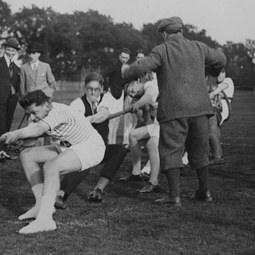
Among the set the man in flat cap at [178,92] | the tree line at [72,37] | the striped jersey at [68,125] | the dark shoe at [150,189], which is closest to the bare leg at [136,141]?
the dark shoe at [150,189]

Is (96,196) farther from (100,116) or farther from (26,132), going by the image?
(26,132)

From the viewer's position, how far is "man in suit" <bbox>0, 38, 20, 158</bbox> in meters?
10.3

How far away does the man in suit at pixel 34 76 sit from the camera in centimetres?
1077

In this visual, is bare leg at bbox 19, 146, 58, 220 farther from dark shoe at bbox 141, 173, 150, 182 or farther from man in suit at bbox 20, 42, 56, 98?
man in suit at bbox 20, 42, 56, 98

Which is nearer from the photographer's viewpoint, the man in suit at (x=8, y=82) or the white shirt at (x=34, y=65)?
the man in suit at (x=8, y=82)

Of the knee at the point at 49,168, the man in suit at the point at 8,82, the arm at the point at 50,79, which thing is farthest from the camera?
the arm at the point at 50,79

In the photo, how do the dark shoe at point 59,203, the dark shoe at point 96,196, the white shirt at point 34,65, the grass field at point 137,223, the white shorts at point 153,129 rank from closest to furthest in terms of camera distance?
the grass field at point 137,223
the dark shoe at point 59,203
the dark shoe at point 96,196
the white shorts at point 153,129
the white shirt at point 34,65

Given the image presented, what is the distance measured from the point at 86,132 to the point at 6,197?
1710 millimetres

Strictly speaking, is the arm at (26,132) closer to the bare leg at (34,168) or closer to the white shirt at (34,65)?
the bare leg at (34,168)

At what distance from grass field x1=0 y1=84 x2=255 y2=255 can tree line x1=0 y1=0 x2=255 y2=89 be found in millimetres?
90977

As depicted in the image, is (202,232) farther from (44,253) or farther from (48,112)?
(48,112)

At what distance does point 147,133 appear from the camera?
23.9ft

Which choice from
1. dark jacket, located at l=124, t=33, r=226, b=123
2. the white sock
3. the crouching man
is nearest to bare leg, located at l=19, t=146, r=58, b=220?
the crouching man

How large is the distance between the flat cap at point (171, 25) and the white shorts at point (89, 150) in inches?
59.7
